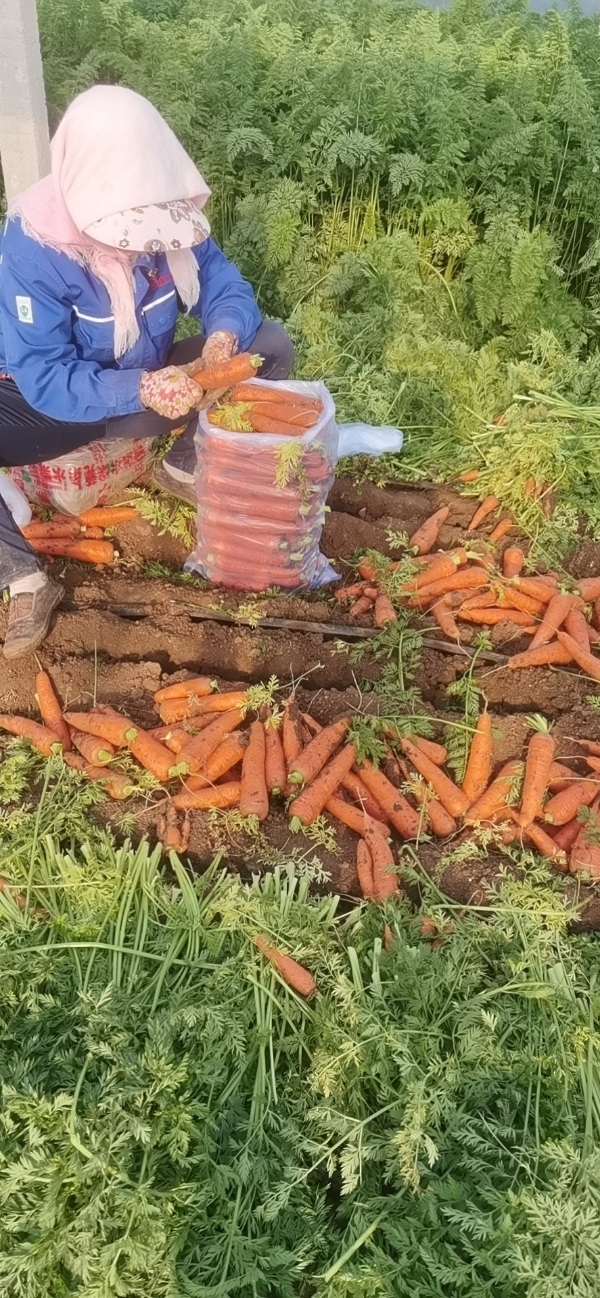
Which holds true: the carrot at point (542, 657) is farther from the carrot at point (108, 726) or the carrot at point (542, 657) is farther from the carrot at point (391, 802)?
the carrot at point (108, 726)

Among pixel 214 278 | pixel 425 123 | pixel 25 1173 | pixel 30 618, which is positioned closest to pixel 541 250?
pixel 425 123

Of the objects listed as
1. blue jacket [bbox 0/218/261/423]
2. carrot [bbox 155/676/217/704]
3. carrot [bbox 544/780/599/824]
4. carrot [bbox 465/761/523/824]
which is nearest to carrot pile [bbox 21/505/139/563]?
blue jacket [bbox 0/218/261/423]

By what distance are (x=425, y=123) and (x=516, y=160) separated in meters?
0.56

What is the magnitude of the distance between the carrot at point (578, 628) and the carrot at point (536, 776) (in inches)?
21.5

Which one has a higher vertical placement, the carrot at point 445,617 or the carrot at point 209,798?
the carrot at point 445,617

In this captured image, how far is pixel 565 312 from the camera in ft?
16.7

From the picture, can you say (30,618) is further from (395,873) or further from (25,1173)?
(25,1173)

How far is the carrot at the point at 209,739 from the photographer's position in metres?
2.90

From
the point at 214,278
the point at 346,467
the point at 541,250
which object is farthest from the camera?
the point at 541,250

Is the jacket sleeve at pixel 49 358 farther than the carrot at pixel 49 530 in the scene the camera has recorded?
No

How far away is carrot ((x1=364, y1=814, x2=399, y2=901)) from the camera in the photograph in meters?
2.68

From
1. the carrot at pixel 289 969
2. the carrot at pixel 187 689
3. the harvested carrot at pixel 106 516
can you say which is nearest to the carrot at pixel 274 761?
the carrot at pixel 187 689

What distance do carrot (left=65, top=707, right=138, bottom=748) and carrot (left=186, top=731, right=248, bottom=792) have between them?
0.25 m

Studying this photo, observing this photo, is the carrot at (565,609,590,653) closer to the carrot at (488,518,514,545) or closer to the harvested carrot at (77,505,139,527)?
the carrot at (488,518,514,545)
